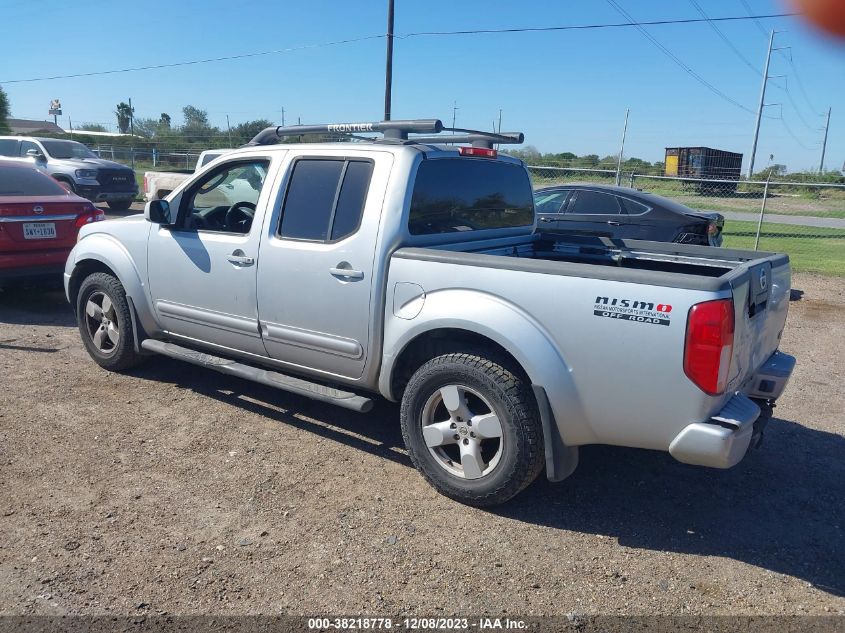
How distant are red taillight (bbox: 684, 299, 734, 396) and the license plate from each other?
7084 mm

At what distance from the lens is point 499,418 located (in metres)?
3.66

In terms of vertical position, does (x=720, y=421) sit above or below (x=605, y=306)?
below

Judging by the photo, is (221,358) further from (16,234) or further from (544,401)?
(16,234)

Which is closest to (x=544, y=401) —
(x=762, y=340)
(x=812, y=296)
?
(x=762, y=340)

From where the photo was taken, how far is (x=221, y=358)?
5.07 m

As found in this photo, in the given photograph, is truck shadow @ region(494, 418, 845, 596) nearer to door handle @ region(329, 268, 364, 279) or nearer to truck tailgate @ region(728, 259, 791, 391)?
truck tailgate @ region(728, 259, 791, 391)

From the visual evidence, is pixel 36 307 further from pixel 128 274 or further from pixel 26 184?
pixel 128 274

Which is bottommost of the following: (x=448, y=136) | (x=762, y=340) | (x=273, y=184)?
(x=762, y=340)

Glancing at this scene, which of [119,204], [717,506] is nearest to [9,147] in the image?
[119,204]

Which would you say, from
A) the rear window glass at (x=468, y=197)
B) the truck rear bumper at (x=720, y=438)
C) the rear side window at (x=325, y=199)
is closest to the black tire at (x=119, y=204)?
the rear side window at (x=325, y=199)

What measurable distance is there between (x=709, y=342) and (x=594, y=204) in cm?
779

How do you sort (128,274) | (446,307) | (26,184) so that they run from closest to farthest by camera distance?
(446,307) < (128,274) < (26,184)

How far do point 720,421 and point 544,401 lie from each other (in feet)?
2.63

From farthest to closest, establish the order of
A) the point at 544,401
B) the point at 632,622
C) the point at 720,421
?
1. the point at 544,401
2. the point at 720,421
3. the point at 632,622
